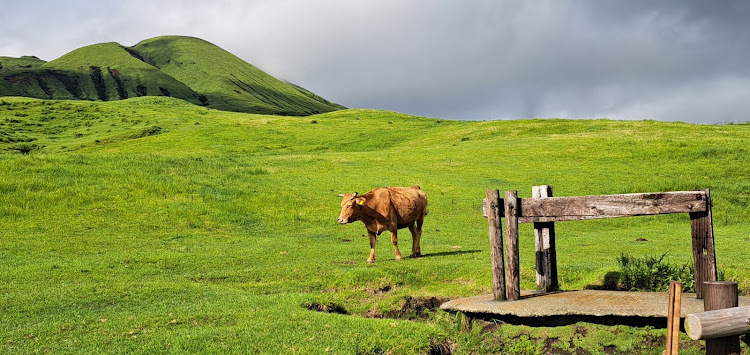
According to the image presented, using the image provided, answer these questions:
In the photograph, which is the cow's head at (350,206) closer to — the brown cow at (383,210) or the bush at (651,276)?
the brown cow at (383,210)

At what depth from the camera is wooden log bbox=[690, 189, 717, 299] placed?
30.2 ft

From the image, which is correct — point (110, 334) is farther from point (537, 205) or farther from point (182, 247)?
point (182, 247)

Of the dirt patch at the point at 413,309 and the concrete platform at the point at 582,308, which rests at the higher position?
the concrete platform at the point at 582,308

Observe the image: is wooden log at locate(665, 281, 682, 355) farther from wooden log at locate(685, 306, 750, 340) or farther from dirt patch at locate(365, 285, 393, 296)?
dirt patch at locate(365, 285, 393, 296)

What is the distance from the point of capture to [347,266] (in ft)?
61.5

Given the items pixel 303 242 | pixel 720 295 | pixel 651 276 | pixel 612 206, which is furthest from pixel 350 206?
pixel 720 295

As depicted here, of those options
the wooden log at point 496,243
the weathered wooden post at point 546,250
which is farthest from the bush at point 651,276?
the wooden log at point 496,243

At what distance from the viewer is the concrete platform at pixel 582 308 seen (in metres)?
9.71

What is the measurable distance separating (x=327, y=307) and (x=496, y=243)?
471 cm

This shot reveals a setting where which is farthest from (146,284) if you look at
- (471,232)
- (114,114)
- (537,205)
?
(114,114)

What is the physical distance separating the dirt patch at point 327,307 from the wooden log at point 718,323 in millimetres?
8780

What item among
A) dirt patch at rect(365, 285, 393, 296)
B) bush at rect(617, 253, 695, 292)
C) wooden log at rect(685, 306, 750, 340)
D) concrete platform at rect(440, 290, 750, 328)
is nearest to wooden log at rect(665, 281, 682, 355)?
wooden log at rect(685, 306, 750, 340)

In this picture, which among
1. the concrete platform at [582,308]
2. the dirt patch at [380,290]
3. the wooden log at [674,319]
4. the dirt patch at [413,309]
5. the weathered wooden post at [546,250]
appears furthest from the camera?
the dirt patch at [380,290]

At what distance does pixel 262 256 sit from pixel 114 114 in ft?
292
